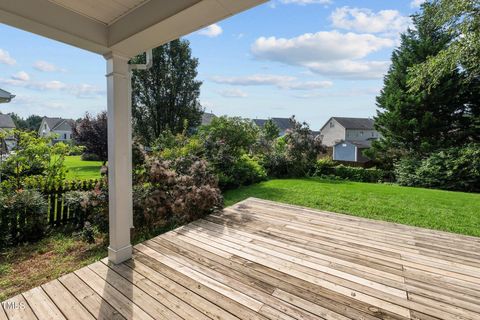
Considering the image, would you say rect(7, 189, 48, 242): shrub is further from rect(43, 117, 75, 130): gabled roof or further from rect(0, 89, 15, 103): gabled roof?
rect(43, 117, 75, 130): gabled roof

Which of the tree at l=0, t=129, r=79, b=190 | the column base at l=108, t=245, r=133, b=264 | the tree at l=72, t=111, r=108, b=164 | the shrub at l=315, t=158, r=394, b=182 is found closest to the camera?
the column base at l=108, t=245, r=133, b=264

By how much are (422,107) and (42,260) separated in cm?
1616

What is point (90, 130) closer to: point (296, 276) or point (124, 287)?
point (124, 287)

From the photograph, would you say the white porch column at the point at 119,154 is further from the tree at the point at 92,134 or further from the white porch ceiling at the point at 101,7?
the tree at the point at 92,134

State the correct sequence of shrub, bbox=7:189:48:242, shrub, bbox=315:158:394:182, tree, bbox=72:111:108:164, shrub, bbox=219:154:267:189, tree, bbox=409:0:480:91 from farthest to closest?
shrub, bbox=315:158:394:182
tree, bbox=72:111:108:164
shrub, bbox=219:154:267:189
tree, bbox=409:0:480:91
shrub, bbox=7:189:48:242

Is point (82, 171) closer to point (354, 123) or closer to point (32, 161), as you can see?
point (32, 161)

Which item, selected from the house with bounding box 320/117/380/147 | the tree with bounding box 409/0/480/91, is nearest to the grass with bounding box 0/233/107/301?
the tree with bounding box 409/0/480/91

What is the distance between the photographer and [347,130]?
89.9 ft

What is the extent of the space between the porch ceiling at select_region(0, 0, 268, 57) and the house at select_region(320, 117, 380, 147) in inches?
1070

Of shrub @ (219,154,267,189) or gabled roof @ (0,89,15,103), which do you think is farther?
shrub @ (219,154,267,189)

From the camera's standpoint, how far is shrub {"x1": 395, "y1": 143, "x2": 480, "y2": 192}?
386 inches

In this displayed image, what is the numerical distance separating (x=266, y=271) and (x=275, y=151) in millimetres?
7969

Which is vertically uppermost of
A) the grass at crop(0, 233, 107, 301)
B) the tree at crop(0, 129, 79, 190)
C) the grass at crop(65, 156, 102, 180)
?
the tree at crop(0, 129, 79, 190)

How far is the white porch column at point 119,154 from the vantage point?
97.3 inches
